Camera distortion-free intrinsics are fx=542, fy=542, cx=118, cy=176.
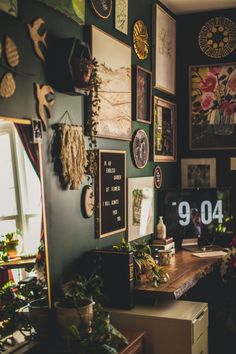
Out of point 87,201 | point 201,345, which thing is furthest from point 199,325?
point 87,201

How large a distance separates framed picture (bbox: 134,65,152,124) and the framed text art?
521mm

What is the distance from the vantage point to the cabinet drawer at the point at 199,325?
3.22 m

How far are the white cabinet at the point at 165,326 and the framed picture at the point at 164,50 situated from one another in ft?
7.42

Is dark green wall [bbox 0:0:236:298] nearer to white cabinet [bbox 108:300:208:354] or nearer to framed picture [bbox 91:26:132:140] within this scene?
framed picture [bbox 91:26:132:140]

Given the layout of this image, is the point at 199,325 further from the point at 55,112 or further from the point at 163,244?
the point at 55,112

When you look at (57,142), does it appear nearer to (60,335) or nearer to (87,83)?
(87,83)

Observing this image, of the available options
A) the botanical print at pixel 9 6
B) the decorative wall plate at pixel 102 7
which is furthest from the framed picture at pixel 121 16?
the botanical print at pixel 9 6

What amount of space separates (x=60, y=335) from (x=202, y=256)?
6.27 feet

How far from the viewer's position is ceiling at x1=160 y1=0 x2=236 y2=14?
16.7 feet

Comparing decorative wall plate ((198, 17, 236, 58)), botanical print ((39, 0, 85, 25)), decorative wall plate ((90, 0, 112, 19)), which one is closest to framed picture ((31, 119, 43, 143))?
botanical print ((39, 0, 85, 25))

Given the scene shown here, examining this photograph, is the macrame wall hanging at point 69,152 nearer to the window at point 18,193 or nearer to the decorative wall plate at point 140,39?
A: the window at point 18,193

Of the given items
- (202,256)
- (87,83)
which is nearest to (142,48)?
(87,83)

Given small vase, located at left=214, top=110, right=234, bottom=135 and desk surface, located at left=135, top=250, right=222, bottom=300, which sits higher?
small vase, located at left=214, top=110, right=234, bottom=135

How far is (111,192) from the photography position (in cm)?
389
